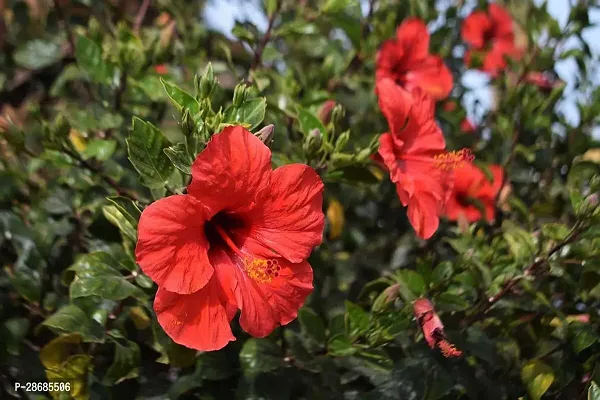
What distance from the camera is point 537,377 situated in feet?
3.56

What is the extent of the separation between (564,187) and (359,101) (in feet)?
1.77

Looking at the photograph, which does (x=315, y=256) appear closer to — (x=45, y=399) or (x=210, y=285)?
(x=210, y=285)

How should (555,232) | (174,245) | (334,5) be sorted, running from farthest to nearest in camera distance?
(334,5) → (555,232) → (174,245)

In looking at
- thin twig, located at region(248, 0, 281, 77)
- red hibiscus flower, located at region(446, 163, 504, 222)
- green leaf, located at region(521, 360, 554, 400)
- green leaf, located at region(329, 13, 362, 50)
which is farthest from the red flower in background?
green leaf, located at region(521, 360, 554, 400)

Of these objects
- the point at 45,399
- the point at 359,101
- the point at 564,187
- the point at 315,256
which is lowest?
the point at 45,399

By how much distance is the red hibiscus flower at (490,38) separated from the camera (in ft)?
6.23

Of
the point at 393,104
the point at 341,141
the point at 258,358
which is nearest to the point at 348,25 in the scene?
the point at 393,104

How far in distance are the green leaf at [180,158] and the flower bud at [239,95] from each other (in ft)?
0.38

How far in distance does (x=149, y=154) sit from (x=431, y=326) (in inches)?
20.6

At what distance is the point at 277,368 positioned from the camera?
3.77 feet

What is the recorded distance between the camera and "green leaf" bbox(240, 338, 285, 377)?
109 centimetres

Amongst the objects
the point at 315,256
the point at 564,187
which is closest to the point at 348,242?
the point at 315,256

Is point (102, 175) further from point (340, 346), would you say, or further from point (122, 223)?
point (340, 346)

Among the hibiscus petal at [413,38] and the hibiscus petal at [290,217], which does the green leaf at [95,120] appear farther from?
the hibiscus petal at [413,38]
